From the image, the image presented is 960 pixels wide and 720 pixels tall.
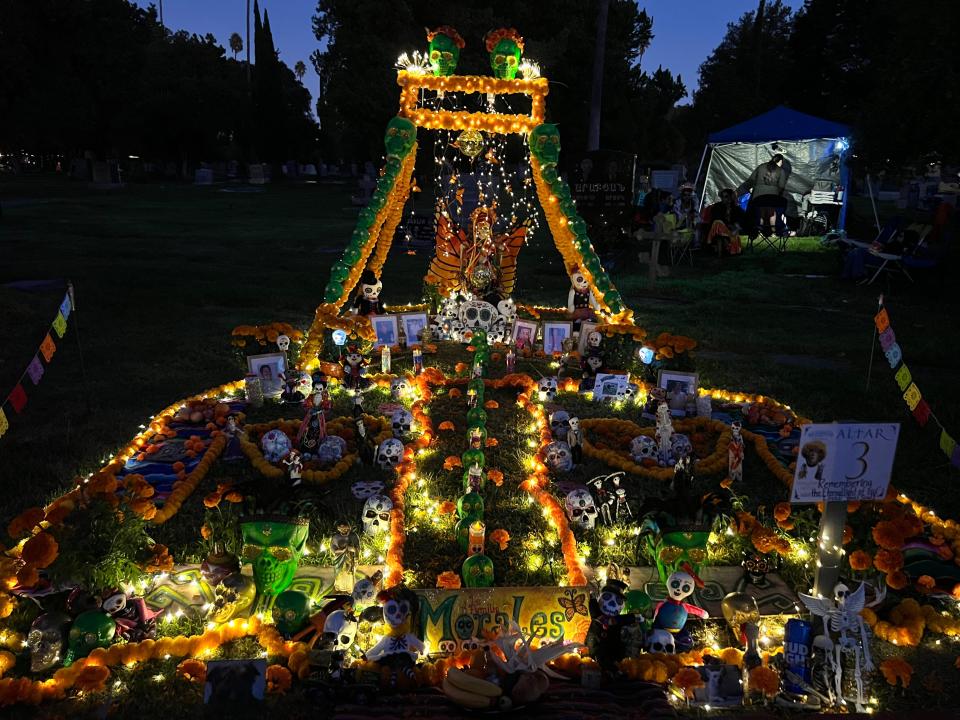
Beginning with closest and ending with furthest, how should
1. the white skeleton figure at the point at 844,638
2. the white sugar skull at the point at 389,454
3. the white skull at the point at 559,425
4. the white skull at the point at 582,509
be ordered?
1. the white skeleton figure at the point at 844,638
2. the white skull at the point at 582,509
3. the white sugar skull at the point at 389,454
4. the white skull at the point at 559,425

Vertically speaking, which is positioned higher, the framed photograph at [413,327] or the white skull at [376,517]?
the framed photograph at [413,327]

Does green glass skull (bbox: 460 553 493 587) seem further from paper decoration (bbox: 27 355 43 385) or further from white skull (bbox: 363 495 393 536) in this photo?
paper decoration (bbox: 27 355 43 385)

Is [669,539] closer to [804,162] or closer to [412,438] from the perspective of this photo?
[412,438]

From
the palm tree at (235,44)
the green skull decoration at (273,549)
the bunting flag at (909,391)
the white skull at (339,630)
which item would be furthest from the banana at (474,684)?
the palm tree at (235,44)

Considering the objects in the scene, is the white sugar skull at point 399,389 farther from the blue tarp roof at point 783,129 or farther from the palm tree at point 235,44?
the palm tree at point 235,44

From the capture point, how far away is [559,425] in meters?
8.74

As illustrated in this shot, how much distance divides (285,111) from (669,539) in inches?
2524

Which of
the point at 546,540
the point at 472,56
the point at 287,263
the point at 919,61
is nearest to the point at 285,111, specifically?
the point at 472,56

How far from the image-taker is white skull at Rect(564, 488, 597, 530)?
6.64m

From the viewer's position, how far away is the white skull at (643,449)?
797 centimetres

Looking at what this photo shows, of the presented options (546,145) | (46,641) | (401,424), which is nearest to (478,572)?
(46,641)

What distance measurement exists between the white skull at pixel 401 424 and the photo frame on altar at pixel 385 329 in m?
3.40

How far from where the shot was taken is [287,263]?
71.5ft

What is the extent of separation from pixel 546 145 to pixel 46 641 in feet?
32.0
